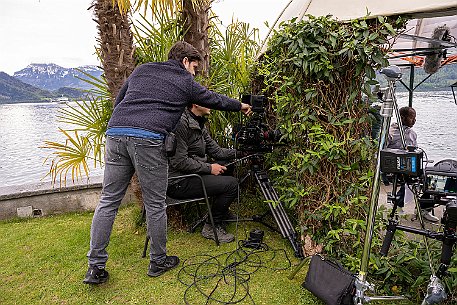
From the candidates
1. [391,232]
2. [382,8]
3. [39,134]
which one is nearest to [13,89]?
[39,134]

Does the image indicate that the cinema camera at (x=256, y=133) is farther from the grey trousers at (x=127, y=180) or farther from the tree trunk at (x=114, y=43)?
the tree trunk at (x=114, y=43)

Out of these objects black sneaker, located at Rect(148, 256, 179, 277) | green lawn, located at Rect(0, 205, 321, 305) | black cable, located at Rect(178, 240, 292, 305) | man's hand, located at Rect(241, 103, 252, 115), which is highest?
man's hand, located at Rect(241, 103, 252, 115)

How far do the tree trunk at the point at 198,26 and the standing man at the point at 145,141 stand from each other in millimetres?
1038

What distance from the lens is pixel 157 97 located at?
2379 millimetres

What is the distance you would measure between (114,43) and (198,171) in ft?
4.88

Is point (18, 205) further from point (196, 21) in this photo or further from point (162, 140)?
point (196, 21)

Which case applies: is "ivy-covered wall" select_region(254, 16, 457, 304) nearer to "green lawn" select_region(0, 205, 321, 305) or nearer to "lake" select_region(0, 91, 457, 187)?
"green lawn" select_region(0, 205, 321, 305)

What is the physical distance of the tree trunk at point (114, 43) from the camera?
120 inches

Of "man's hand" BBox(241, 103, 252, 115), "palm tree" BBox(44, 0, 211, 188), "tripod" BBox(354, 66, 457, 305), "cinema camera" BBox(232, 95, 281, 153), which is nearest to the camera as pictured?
"tripod" BBox(354, 66, 457, 305)

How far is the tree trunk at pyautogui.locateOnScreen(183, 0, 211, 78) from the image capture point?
3431 mm

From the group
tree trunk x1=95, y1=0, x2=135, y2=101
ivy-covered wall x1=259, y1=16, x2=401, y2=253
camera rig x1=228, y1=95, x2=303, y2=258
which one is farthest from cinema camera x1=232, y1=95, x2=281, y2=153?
tree trunk x1=95, y1=0, x2=135, y2=101

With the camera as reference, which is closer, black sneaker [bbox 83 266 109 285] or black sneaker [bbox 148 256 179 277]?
black sneaker [bbox 83 266 109 285]

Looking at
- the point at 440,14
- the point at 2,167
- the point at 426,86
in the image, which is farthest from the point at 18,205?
the point at 426,86

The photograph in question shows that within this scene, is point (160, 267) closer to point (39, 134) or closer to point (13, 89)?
point (39, 134)
